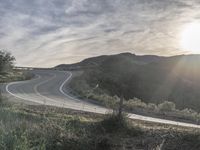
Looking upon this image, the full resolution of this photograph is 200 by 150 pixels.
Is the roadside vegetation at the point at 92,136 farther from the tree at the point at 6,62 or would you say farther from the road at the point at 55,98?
the tree at the point at 6,62

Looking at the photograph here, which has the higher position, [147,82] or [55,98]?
[147,82]

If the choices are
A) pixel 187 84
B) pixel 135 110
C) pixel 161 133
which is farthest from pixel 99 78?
pixel 161 133

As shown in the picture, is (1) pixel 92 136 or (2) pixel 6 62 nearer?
(1) pixel 92 136

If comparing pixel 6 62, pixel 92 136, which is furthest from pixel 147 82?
pixel 92 136

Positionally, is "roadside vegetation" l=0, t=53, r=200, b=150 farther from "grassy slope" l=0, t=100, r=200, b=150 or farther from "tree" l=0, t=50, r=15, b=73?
"tree" l=0, t=50, r=15, b=73

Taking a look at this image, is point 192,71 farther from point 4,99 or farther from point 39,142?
point 39,142

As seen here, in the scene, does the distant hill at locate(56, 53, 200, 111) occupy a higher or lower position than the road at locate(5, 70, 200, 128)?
higher

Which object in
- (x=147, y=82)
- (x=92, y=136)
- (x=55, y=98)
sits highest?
Answer: (x=147, y=82)

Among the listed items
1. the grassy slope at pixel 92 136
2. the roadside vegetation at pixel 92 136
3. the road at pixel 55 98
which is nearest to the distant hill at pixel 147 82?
the road at pixel 55 98

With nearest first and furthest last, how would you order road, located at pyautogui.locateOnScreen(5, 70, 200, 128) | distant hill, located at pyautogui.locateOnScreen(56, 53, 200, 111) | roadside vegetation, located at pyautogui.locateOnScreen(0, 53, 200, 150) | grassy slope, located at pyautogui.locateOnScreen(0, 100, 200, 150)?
roadside vegetation, located at pyautogui.locateOnScreen(0, 53, 200, 150) → grassy slope, located at pyautogui.locateOnScreen(0, 100, 200, 150) → road, located at pyautogui.locateOnScreen(5, 70, 200, 128) → distant hill, located at pyautogui.locateOnScreen(56, 53, 200, 111)

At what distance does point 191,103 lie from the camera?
2459 inches

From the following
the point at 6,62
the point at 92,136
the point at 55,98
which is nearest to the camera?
the point at 92,136

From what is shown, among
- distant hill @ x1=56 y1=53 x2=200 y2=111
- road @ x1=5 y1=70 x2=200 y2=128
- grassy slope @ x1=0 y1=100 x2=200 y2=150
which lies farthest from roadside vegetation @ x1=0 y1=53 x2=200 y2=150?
distant hill @ x1=56 y1=53 x2=200 y2=111

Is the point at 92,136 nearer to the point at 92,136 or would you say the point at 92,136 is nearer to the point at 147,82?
the point at 92,136
